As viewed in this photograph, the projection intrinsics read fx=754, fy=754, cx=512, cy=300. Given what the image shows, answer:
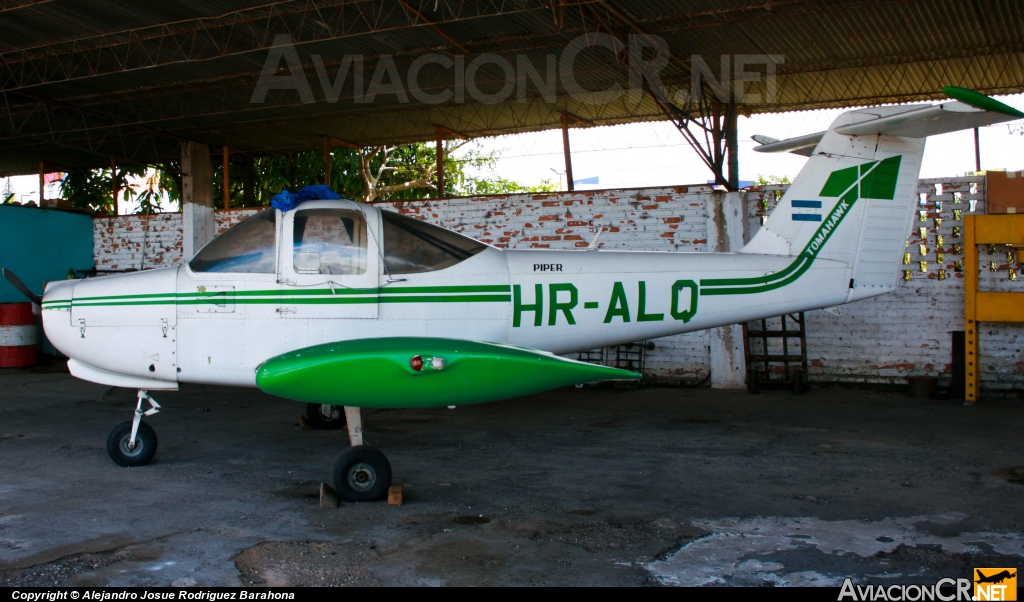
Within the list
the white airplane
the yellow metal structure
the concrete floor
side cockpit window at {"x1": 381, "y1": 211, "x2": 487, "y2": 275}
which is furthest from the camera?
the yellow metal structure

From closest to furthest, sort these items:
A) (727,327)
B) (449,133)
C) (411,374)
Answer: (411,374)
(727,327)
(449,133)

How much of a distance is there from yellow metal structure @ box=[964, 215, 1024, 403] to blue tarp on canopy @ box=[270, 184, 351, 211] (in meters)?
7.50

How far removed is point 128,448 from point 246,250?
1.94 m

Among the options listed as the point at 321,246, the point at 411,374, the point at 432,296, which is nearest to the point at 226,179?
the point at 321,246

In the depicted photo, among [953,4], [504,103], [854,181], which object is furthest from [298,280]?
[504,103]

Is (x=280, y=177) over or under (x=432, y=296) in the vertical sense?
over

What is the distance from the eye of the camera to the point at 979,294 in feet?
29.1

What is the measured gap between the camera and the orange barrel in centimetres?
1311

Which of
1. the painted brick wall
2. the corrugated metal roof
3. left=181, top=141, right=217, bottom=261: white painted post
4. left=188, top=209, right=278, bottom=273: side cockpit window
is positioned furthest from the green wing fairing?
left=181, top=141, right=217, bottom=261: white painted post

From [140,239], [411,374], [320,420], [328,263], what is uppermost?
[140,239]

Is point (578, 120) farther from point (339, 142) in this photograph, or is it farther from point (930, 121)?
point (930, 121)

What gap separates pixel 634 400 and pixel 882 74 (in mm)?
8120

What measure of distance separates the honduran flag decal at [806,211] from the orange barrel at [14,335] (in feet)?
41.7

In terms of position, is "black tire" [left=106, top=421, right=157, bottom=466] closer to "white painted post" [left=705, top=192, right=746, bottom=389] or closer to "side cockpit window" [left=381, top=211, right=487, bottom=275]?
"side cockpit window" [left=381, top=211, right=487, bottom=275]
